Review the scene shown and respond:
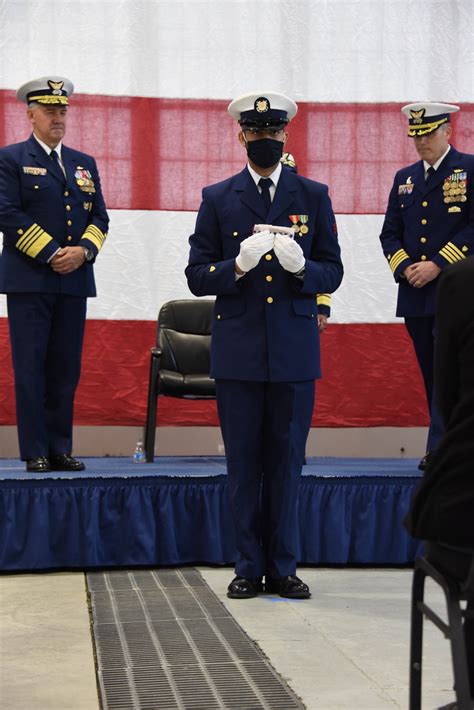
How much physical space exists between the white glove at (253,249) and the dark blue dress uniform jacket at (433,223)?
1319 mm

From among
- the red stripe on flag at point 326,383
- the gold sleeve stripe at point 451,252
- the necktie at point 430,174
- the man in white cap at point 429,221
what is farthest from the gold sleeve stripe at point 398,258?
the red stripe on flag at point 326,383

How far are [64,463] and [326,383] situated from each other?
169 cm

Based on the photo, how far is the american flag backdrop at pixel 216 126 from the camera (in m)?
5.95

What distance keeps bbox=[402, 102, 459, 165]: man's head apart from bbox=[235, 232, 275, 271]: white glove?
1.44 m

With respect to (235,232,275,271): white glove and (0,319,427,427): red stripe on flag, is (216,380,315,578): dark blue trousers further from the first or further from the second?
(0,319,427,427): red stripe on flag

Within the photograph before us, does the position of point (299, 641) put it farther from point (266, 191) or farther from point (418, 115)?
point (418, 115)

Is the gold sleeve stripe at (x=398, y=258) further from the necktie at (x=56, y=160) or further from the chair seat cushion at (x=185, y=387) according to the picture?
the necktie at (x=56, y=160)

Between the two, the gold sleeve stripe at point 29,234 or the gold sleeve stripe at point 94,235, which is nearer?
the gold sleeve stripe at point 29,234

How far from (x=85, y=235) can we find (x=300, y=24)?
6.16ft

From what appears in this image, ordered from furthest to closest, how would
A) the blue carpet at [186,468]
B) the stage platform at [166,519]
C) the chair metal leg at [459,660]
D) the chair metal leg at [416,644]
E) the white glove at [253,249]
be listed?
the blue carpet at [186,468] < the stage platform at [166,519] < the white glove at [253,249] < the chair metal leg at [416,644] < the chair metal leg at [459,660]

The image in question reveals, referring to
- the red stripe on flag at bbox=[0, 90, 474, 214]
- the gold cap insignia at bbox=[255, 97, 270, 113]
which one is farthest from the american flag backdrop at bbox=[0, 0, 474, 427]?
the gold cap insignia at bbox=[255, 97, 270, 113]

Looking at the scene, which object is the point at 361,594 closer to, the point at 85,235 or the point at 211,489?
the point at 211,489

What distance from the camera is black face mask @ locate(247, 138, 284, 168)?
386 centimetres

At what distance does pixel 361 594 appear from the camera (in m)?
4.18
